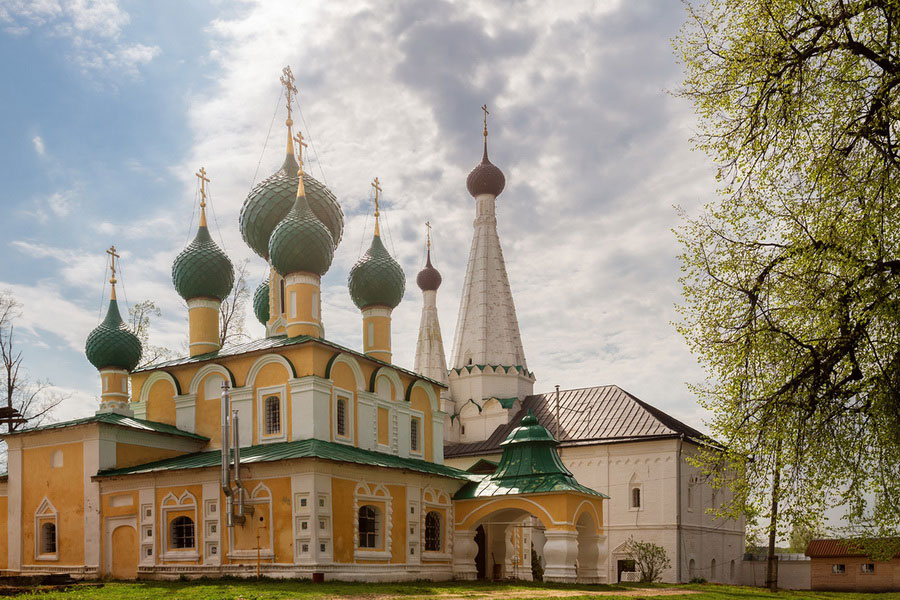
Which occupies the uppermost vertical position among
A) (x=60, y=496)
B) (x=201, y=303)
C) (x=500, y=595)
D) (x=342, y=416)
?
(x=201, y=303)

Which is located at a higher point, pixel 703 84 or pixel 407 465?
pixel 703 84

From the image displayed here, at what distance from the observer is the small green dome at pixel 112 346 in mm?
24078

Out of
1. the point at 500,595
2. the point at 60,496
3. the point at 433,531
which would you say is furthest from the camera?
the point at 433,531

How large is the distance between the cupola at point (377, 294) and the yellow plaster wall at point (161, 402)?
517cm

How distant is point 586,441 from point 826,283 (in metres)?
20.3

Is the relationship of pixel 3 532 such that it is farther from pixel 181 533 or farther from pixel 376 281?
pixel 376 281

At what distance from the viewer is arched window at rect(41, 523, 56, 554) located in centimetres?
2006

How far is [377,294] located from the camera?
23.7 m

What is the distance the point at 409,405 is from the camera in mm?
23078

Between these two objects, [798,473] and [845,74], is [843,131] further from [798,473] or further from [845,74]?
[798,473]

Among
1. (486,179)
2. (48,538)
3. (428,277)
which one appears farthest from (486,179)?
(48,538)

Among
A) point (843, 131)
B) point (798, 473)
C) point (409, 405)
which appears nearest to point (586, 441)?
point (409, 405)

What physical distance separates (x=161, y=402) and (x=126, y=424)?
214cm

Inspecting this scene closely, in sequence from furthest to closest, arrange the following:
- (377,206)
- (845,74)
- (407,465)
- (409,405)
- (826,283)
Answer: (377,206) → (409,405) → (407,465) → (826,283) → (845,74)
